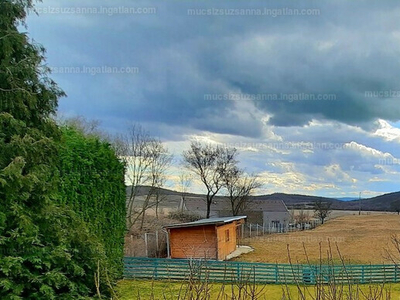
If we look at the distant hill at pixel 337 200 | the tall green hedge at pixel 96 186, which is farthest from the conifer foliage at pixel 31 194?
the distant hill at pixel 337 200

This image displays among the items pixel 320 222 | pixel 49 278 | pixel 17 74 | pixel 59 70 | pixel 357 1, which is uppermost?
pixel 357 1

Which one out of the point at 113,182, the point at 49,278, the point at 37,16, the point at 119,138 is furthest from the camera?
the point at 119,138

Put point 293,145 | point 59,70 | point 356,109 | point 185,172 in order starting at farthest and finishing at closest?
point 185,172 → point 293,145 → point 356,109 → point 59,70

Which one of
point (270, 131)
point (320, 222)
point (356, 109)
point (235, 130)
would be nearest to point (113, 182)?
point (356, 109)

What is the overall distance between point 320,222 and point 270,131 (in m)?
24.8

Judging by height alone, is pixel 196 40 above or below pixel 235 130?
above

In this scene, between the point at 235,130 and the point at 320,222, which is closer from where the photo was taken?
the point at 235,130

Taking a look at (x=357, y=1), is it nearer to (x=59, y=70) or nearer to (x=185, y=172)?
(x=59, y=70)

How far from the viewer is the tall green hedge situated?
23.6 ft

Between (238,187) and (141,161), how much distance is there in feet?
40.9

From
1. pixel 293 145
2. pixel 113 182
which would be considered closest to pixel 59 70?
pixel 113 182

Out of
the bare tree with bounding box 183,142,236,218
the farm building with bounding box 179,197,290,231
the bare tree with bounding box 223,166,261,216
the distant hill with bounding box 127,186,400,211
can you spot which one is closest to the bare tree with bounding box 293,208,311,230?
the distant hill with bounding box 127,186,400,211

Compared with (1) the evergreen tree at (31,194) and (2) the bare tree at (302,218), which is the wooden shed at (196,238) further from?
(2) the bare tree at (302,218)

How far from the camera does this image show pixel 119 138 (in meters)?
20.5
